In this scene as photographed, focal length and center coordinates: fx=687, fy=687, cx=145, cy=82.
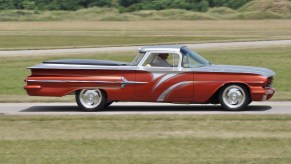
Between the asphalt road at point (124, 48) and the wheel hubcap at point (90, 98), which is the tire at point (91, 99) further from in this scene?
the asphalt road at point (124, 48)

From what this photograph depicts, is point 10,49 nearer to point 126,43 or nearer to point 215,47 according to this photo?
point 126,43

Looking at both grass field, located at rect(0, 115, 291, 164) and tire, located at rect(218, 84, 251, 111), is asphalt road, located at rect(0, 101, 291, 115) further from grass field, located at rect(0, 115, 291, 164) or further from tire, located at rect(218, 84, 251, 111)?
grass field, located at rect(0, 115, 291, 164)

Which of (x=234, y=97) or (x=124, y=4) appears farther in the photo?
(x=124, y=4)

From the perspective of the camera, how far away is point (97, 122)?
1256cm

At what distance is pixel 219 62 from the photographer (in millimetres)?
27797

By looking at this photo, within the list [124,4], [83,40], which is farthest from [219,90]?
[124,4]

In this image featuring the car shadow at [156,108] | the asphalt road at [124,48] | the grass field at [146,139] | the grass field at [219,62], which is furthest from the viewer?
the asphalt road at [124,48]

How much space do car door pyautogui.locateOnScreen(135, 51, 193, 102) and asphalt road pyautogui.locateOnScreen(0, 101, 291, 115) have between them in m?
0.32

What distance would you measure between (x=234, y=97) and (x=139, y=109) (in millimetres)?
2137

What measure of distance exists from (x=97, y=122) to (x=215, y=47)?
24228mm

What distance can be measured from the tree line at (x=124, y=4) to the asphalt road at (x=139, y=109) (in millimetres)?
63863

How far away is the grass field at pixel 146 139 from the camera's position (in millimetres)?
8688

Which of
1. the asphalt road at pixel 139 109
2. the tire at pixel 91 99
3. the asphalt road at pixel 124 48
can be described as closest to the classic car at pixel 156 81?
the tire at pixel 91 99

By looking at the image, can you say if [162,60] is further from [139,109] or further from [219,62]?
[219,62]
